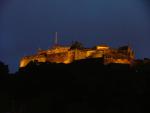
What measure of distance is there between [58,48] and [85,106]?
2188 cm

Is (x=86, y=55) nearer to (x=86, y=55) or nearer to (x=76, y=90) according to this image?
(x=86, y=55)

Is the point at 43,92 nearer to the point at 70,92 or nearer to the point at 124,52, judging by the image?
the point at 70,92

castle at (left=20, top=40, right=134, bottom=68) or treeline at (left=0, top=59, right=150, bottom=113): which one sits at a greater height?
castle at (left=20, top=40, right=134, bottom=68)

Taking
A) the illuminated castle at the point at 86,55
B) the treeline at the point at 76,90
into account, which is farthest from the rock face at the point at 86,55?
the treeline at the point at 76,90

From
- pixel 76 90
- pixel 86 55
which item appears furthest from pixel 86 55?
pixel 76 90

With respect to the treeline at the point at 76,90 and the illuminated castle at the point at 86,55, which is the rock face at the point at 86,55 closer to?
the illuminated castle at the point at 86,55

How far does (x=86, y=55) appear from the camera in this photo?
6103 centimetres

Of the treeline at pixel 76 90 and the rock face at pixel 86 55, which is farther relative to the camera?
the rock face at pixel 86 55

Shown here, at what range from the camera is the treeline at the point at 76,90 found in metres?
43.6

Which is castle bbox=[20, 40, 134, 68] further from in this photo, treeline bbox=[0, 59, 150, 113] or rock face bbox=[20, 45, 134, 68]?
treeline bbox=[0, 59, 150, 113]

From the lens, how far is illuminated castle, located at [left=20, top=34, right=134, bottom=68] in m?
59.8

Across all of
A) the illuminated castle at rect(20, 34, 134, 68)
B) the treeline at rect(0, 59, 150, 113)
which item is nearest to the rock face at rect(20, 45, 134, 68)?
the illuminated castle at rect(20, 34, 134, 68)

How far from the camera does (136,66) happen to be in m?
59.5

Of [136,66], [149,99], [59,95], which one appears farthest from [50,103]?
[136,66]
